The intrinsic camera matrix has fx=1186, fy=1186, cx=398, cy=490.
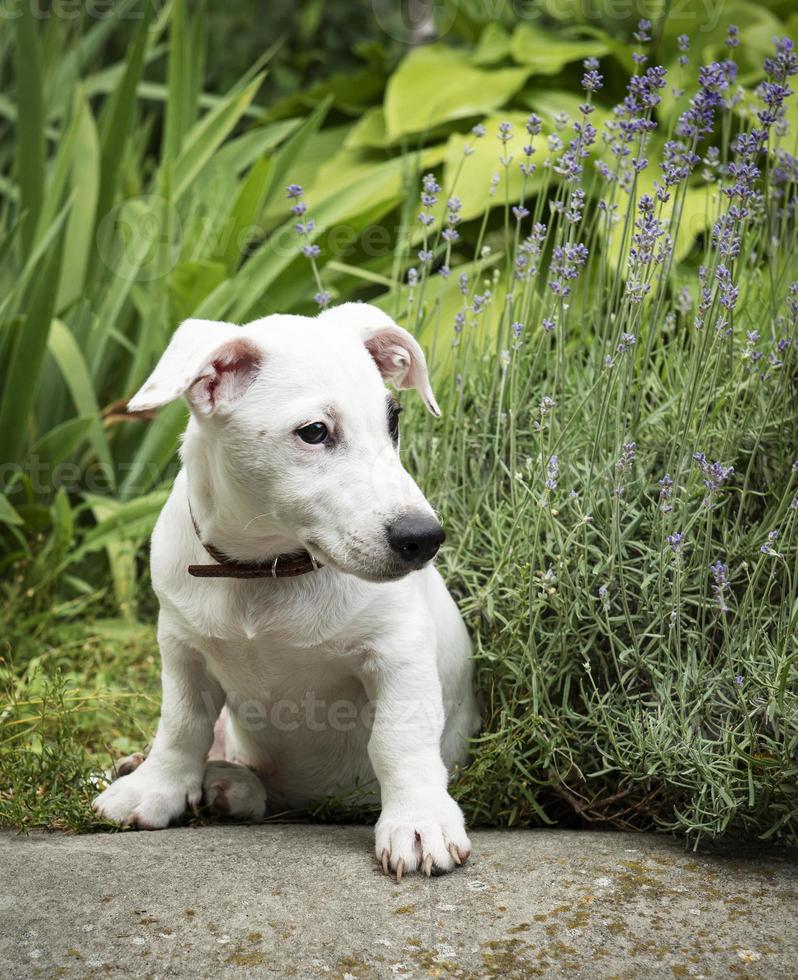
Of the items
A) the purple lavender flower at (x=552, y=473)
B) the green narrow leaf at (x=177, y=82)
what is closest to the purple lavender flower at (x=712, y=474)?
the purple lavender flower at (x=552, y=473)

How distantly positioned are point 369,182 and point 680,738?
9.48 ft

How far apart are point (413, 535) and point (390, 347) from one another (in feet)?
2.05

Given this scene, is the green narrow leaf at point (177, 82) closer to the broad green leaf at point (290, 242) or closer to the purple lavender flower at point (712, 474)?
the broad green leaf at point (290, 242)

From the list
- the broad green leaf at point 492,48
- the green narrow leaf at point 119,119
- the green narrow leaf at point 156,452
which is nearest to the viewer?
the green narrow leaf at point 156,452

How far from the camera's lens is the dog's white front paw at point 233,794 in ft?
8.53

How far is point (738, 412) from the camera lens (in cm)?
284

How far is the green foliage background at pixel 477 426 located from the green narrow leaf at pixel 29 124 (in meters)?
0.01

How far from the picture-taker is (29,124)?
425 cm

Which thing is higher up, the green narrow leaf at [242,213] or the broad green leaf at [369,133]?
the broad green leaf at [369,133]

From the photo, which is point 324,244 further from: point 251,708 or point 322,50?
point 322,50

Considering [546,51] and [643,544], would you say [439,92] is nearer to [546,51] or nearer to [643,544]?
[546,51]

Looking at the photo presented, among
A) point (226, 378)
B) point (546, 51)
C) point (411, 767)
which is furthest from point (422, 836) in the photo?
point (546, 51)

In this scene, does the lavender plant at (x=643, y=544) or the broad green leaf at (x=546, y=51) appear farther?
the broad green leaf at (x=546, y=51)

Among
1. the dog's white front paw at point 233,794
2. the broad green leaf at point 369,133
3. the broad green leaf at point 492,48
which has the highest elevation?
the broad green leaf at point 492,48
